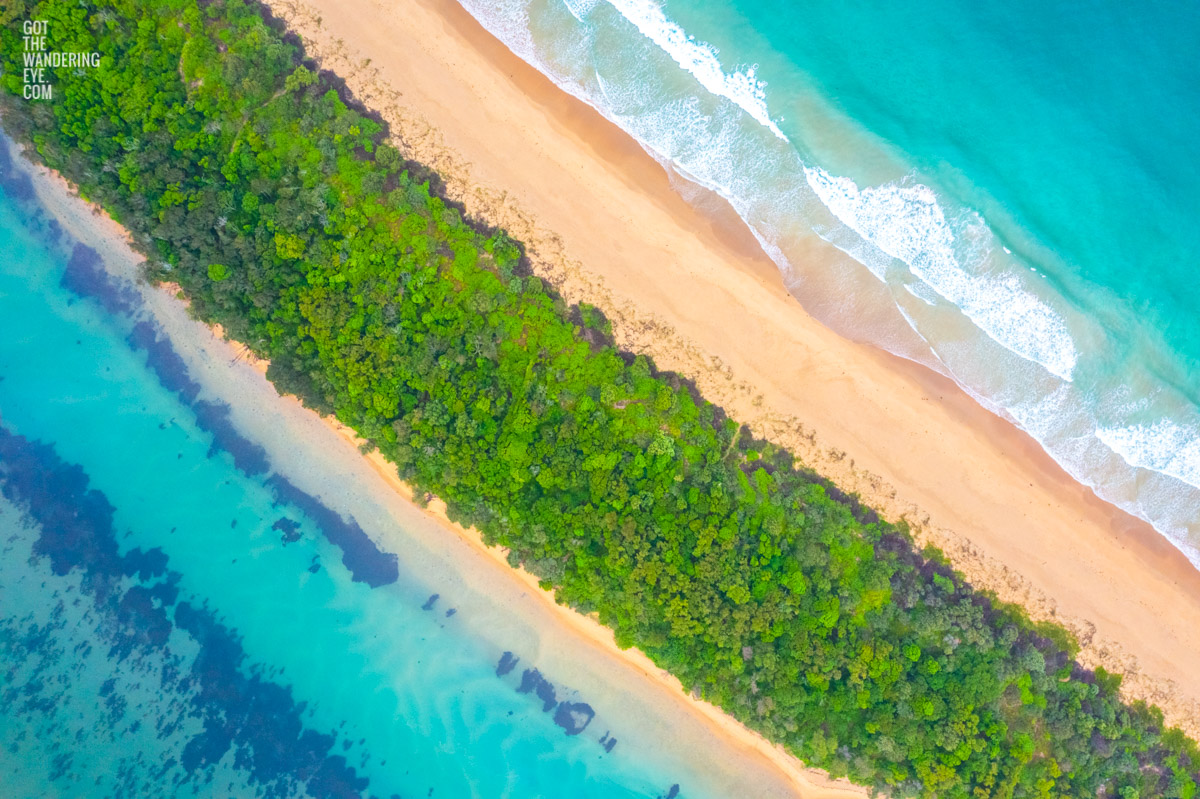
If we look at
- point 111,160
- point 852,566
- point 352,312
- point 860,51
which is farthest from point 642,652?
point 111,160

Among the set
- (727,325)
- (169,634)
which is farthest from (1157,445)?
(169,634)

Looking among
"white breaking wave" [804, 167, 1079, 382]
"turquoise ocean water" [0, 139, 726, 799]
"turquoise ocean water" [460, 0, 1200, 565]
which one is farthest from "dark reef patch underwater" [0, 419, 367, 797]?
"white breaking wave" [804, 167, 1079, 382]

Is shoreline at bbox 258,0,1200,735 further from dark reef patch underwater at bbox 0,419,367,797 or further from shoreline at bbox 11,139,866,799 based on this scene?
dark reef patch underwater at bbox 0,419,367,797

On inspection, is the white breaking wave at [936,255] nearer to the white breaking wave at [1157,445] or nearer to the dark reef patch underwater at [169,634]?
the white breaking wave at [1157,445]

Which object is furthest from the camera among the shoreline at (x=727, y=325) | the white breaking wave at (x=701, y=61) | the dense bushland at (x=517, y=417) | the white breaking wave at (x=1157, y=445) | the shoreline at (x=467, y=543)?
the white breaking wave at (x=1157, y=445)

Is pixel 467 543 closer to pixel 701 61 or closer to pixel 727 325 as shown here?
pixel 727 325

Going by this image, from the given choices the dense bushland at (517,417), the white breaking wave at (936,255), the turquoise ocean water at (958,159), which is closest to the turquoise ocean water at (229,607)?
the dense bushland at (517,417)
